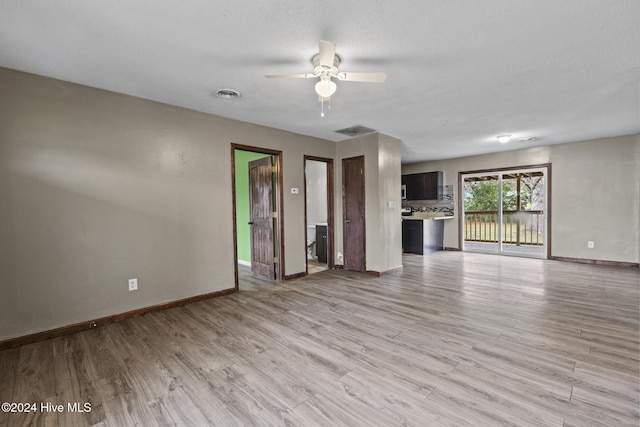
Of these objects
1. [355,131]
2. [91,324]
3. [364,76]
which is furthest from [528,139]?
[91,324]

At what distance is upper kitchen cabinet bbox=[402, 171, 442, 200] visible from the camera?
7125 millimetres

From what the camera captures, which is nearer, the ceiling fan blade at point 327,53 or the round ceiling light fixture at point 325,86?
the ceiling fan blade at point 327,53

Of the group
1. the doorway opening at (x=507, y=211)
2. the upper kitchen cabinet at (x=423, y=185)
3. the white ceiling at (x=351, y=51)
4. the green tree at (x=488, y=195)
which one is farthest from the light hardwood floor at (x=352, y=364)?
the upper kitchen cabinet at (x=423, y=185)

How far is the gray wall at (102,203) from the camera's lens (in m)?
2.41

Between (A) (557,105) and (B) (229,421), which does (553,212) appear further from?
(B) (229,421)

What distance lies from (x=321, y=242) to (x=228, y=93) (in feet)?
11.5

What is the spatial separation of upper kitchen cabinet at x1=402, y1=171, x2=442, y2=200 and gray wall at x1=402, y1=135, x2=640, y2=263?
1773 millimetres

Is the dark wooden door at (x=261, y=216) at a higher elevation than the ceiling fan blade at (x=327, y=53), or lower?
lower

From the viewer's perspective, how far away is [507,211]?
6617 millimetres

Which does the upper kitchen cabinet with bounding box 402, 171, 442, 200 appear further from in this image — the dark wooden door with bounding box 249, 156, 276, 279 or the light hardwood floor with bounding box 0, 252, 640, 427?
the dark wooden door with bounding box 249, 156, 276, 279

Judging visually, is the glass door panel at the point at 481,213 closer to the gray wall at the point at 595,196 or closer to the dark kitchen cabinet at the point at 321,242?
the gray wall at the point at 595,196

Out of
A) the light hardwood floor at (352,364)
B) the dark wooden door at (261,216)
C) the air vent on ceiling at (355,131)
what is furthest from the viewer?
the dark wooden door at (261,216)

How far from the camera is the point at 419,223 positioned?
263 inches

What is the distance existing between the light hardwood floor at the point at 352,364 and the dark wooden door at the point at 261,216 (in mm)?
1165
